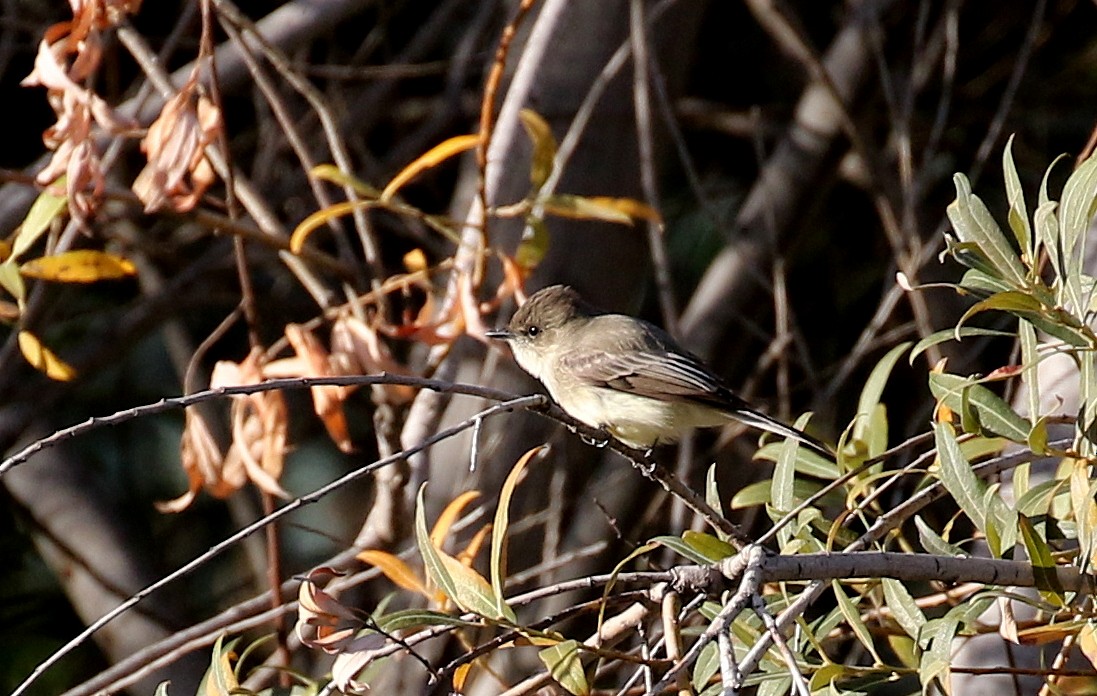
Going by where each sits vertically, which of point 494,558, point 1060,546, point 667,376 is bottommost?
point 667,376

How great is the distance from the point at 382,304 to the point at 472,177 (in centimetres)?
125

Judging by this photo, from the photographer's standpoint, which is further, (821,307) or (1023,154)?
(821,307)

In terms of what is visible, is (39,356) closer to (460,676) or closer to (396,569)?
(396,569)

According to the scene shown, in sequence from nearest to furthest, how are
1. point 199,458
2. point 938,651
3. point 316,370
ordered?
point 938,651
point 316,370
point 199,458

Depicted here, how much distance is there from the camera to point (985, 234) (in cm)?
183

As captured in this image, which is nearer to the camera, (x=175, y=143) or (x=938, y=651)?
(x=938, y=651)

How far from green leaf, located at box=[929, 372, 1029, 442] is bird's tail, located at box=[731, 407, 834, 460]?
0.26 metres

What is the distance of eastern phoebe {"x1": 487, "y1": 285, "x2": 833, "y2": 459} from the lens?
143 inches

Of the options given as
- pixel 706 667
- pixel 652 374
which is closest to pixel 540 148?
pixel 652 374

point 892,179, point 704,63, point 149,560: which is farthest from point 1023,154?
point 149,560

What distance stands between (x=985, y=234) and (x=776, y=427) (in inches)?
47.8

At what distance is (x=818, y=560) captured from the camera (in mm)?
1642

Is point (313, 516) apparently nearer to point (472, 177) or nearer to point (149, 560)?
point (149, 560)

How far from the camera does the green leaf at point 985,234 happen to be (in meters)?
1.81
